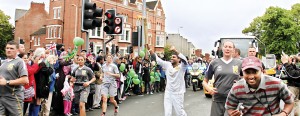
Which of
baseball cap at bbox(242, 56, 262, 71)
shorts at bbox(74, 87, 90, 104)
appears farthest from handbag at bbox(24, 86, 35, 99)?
baseball cap at bbox(242, 56, 262, 71)

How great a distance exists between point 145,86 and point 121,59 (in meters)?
2.91

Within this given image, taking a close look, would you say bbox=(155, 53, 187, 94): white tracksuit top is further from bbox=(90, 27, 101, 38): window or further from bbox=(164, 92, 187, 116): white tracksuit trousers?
bbox=(90, 27, 101, 38): window

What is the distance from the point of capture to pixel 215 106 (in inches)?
226

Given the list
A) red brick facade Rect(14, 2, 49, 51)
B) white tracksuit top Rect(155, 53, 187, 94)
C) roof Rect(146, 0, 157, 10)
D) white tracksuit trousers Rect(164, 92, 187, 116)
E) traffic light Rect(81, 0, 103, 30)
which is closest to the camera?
white tracksuit trousers Rect(164, 92, 187, 116)

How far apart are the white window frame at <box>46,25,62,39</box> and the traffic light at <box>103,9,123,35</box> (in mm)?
32823

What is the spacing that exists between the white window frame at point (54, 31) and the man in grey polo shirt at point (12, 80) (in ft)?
125

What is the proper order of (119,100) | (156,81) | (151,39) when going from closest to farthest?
1. (119,100)
2. (156,81)
3. (151,39)

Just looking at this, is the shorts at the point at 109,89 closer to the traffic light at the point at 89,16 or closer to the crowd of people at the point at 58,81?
the crowd of people at the point at 58,81

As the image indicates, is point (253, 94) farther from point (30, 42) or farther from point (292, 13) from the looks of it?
point (292, 13)

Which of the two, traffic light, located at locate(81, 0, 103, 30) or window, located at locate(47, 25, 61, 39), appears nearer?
traffic light, located at locate(81, 0, 103, 30)

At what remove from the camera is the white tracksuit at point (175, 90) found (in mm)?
7246

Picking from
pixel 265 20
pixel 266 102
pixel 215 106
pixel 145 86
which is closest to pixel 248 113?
pixel 266 102

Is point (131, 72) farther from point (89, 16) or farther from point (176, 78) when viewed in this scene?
point (176, 78)

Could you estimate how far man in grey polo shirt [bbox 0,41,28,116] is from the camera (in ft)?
18.1
